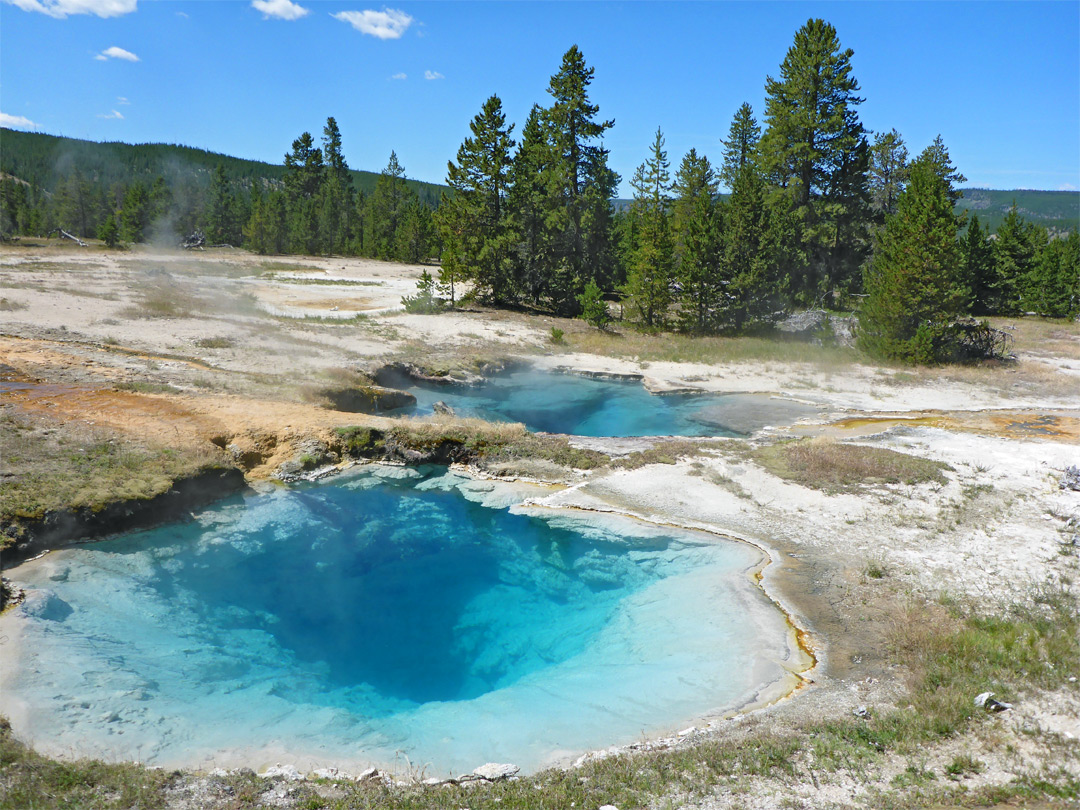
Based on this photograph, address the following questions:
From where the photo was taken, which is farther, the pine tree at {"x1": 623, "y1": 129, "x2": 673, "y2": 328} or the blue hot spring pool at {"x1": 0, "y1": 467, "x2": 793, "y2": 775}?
the pine tree at {"x1": 623, "y1": 129, "x2": 673, "y2": 328}

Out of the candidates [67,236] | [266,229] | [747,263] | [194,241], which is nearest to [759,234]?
[747,263]

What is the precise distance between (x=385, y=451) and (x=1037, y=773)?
1190 centimetres

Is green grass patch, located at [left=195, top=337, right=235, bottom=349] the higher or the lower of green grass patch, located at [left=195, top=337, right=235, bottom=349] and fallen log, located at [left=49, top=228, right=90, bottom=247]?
the lower

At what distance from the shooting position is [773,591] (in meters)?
9.75

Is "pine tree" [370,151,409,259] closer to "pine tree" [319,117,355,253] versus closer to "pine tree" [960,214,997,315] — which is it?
"pine tree" [319,117,355,253]

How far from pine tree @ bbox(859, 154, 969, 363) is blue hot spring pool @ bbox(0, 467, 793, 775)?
18.3 metres

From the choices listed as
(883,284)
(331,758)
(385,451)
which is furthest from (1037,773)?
(883,284)

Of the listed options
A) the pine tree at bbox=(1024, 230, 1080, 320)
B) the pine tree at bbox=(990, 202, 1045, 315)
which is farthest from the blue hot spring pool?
the pine tree at bbox=(990, 202, 1045, 315)

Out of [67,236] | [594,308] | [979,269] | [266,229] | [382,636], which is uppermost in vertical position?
[266,229]

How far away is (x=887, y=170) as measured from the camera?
43.5 meters

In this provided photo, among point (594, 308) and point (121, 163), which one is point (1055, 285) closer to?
point (594, 308)

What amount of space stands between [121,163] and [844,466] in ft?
233

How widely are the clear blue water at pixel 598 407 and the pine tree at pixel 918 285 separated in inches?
319

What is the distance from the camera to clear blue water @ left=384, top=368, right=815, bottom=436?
19.1 metres
